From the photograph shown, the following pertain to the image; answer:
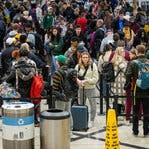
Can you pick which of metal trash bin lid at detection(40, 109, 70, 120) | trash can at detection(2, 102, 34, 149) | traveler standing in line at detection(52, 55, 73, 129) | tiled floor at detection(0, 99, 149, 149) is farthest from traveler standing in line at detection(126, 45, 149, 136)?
trash can at detection(2, 102, 34, 149)

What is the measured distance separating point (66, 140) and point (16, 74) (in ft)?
8.22

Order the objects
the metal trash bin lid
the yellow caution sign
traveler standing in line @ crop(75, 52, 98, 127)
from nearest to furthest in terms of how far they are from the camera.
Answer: the metal trash bin lid, the yellow caution sign, traveler standing in line @ crop(75, 52, 98, 127)

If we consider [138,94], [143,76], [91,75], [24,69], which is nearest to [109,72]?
[91,75]

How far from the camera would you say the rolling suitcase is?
11594 millimetres

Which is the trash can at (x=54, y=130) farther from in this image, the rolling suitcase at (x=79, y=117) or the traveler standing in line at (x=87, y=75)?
the traveler standing in line at (x=87, y=75)

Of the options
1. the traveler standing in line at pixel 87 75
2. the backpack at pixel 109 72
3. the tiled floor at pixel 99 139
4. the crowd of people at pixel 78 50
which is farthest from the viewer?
the backpack at pixel 109 72

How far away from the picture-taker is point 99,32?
1755cm

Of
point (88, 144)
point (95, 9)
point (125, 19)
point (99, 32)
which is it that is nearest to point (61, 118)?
point (88, 144)

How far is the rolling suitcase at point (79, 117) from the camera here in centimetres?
1159

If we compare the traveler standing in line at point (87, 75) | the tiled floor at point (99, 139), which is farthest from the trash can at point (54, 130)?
the traveler standing in line at point (87, 75)

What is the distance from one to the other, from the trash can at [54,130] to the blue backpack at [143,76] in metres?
2.23

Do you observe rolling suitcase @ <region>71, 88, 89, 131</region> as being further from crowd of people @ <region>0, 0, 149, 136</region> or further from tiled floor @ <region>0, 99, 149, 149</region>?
crowd of people @ <region>0, 0, 149, 136</region>

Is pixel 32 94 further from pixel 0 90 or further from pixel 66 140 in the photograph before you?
pixel 66 140

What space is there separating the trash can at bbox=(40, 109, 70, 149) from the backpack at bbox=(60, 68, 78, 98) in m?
1.68
